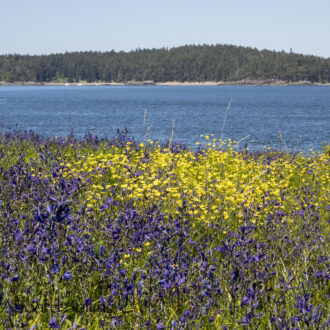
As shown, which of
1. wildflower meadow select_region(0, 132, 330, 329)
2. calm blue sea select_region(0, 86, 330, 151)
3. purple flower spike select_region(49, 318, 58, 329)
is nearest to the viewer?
purple flower spike select_region(49, 318, 58, 329)

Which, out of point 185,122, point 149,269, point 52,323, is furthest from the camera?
point 185,122

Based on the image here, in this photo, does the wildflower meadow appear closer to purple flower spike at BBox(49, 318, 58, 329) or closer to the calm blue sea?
purple flower spike at BBox(49, 318, 58, 329)

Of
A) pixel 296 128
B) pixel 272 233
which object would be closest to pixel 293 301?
pixel 272 233

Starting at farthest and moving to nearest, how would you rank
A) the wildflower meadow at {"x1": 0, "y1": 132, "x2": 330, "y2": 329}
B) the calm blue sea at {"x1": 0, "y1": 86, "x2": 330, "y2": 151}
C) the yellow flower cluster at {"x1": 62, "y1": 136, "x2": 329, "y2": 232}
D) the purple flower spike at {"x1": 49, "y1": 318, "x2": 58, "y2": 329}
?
the calm blue sea at {"x1": 0, "y1": 86, "x2": 330, "y2": 151} < the yellow flower cluster at {"x1": 62, "y1": 136, "x2": 329, "y2": 232} < the wildflower meadow at {"x1": 0, "y1": 132, "x2": 330, "y2": 329} < the purple flower spike at {"x1": 49, "y1": 318, "x2": 58, "y2": 329}

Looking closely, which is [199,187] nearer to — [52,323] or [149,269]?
[149,269]

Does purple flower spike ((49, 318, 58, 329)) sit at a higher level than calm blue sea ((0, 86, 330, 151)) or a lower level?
higher

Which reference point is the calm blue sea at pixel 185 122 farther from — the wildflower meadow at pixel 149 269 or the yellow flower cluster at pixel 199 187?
the wildflower meadow at pixel 149 269

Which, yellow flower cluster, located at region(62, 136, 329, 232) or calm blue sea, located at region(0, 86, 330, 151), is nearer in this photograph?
yellow flower cluster, located at region(62, 136, 329, 232)

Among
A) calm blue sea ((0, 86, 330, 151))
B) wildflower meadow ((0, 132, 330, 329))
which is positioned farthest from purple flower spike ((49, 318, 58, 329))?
calm blue sea ((0, 86, 330, 151))

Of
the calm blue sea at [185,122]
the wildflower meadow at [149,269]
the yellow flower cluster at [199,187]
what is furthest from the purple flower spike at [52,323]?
the calm blue sea at [185,122]

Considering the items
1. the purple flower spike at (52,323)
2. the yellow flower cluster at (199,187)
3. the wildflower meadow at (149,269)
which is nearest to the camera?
the purple flower spike at (52,323)

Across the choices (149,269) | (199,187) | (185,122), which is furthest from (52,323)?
(185,122)

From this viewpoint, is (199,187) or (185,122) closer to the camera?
(199,187)

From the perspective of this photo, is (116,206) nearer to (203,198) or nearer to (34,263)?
(203,198)
